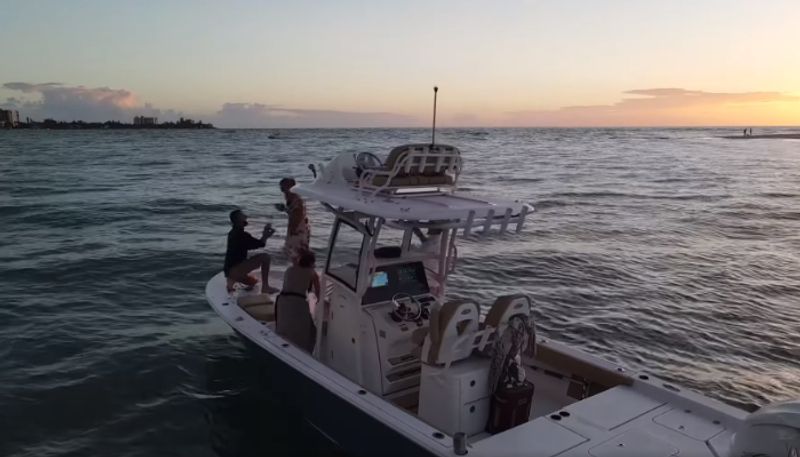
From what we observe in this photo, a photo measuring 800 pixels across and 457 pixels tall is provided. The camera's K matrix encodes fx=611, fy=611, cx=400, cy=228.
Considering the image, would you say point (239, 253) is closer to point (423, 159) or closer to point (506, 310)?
point (423, 159)

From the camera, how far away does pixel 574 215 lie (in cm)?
2283

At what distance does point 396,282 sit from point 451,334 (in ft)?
Result: 4.34

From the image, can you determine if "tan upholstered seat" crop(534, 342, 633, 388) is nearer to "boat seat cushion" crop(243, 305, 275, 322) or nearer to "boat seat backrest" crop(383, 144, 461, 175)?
"boat seat backrest" crop(383, 144, 461, 175)

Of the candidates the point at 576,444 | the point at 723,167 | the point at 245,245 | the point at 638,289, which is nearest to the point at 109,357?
the point at 245,245

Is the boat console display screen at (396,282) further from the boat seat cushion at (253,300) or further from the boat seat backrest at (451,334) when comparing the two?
the boat seat cushion at (253,300)

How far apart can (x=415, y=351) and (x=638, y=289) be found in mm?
8641

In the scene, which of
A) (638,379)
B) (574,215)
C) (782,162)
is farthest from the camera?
(782,162)

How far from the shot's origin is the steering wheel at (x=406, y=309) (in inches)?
241

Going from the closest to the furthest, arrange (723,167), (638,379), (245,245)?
(638,379), (245,245), (723,167)

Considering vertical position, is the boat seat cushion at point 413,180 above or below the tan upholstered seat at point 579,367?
above

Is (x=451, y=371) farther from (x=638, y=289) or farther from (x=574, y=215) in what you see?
(x=574, y=215)

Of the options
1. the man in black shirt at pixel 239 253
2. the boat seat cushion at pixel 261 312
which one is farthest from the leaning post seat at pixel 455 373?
the man in black shirt at pixel 239 253

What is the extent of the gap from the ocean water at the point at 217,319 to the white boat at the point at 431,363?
1.09m

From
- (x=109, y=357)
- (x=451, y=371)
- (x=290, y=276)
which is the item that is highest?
(x=290, y=276)
